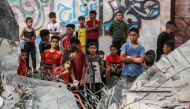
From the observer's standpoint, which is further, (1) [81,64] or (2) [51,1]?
(2) [51,1]

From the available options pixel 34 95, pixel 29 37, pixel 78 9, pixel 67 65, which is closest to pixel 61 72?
pixel 67 65

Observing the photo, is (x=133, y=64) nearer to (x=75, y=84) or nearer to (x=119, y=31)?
(x=75, y=84)

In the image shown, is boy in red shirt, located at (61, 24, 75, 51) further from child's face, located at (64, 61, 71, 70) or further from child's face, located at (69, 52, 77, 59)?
child's face, located at (64, 61, 71, 70)

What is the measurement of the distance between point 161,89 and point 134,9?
8152mm

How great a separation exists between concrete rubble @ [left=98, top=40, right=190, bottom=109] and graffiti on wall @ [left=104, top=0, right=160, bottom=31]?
7277 mm

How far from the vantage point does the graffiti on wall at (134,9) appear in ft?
50.6

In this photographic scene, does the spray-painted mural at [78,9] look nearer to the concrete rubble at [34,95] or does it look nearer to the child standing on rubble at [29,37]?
the child standing on rubble at [29,37]

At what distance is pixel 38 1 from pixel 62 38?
3386 millimetres

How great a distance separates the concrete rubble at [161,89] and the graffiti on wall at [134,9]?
286 inches

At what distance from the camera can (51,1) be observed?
16.1 meters

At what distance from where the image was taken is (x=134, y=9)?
609 inches

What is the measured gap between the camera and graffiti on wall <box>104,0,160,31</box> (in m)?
15.4

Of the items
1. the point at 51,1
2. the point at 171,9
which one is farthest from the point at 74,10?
the point at 171,9

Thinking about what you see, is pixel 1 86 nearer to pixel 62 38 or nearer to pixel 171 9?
pixel 62 38
